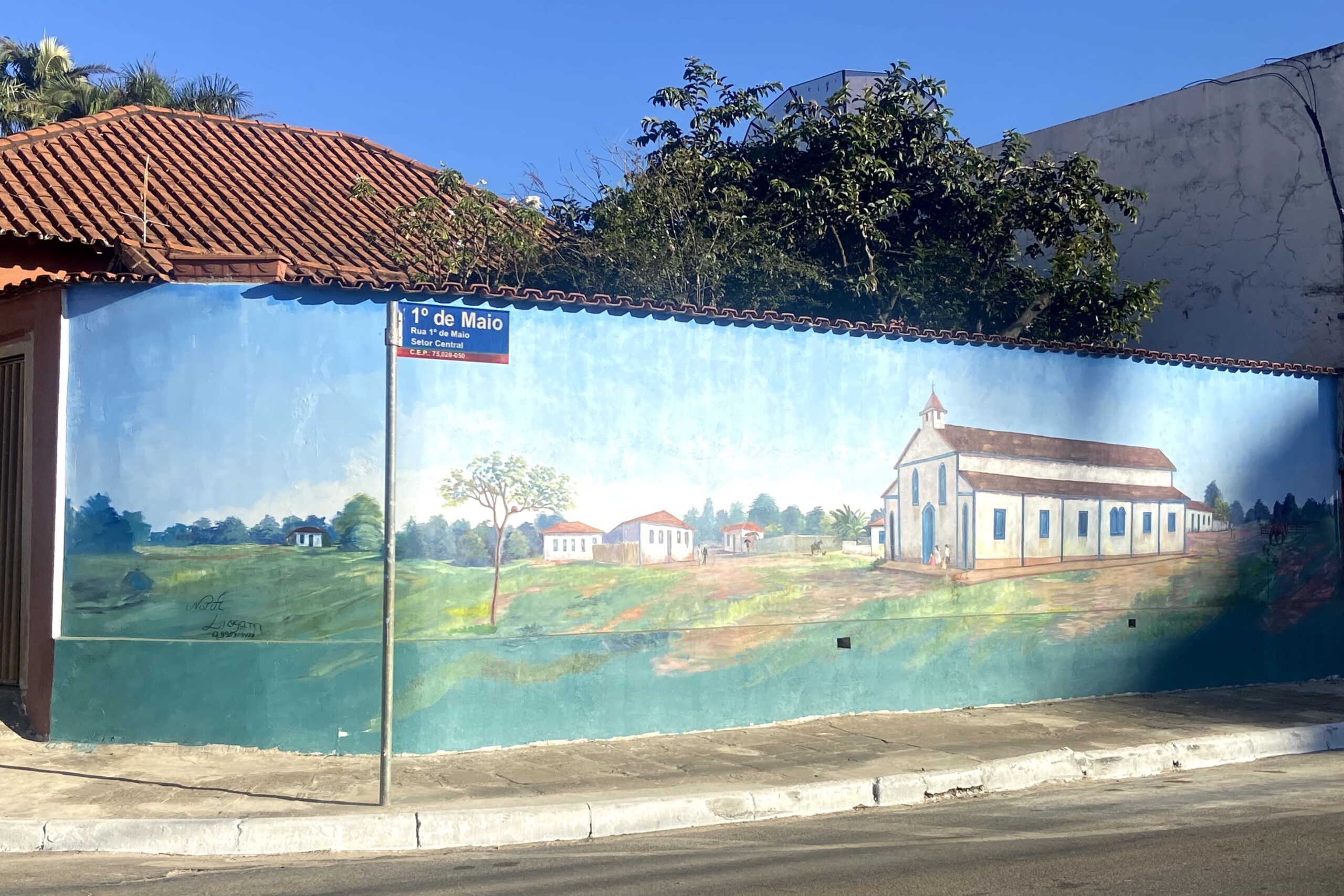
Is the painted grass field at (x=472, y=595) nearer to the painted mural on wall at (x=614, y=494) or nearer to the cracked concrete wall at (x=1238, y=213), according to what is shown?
the painted mural on wall at (x=614, y=494)

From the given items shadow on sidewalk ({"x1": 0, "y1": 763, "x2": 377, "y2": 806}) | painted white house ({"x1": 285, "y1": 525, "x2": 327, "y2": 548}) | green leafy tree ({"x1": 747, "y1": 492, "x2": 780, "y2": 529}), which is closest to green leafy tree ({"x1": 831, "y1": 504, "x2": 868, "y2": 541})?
green leafy tree ({"x1": 747, "y1": 492, "x2": 780, "y2": 529})

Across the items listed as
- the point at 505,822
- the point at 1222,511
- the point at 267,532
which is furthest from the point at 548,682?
the point at 1222,511

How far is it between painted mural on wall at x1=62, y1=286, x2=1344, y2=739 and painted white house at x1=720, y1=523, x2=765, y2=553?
1.4 inches

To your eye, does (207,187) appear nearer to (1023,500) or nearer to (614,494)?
(614,494)

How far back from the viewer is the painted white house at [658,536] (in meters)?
9.56

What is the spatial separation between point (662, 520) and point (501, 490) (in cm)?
132

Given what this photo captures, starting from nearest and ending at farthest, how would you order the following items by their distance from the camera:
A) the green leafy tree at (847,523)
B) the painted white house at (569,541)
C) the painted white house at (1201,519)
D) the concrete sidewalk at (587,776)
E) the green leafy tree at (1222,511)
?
the concrete sidewalk at (587,776) < the painted white house at (569,541) < the green leafy tree at (847,523) < the painted white house at (1201,519) < the green leafy tree at (1222,511)

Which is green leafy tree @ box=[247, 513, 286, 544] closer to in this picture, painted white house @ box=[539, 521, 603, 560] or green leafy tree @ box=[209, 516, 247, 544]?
green leafy tree @ box=[209, 516, 247, 544]

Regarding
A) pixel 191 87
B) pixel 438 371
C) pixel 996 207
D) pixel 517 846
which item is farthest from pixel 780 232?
pixel 191 87

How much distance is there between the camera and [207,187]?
49.2ft

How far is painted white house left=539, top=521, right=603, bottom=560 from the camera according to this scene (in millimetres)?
9289

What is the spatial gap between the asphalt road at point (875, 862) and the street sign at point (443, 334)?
3.05 m

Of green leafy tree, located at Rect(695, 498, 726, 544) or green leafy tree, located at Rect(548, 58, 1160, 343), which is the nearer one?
green leafy tree, located at Rect(695, 498, 726, 544)
